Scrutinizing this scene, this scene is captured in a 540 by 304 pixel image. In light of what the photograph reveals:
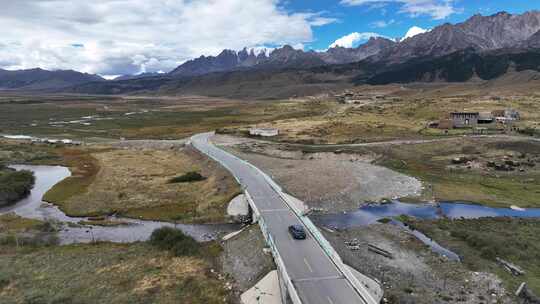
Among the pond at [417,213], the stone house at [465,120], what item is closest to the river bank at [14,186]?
the pond at [417,213]

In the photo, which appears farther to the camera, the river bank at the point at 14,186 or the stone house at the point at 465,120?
the stone house at the point at 465,120

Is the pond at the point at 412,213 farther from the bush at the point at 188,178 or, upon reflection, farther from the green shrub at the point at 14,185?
the green shrub at the point at 14,185

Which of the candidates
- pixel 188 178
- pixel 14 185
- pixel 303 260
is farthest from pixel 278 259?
pixel 14 185

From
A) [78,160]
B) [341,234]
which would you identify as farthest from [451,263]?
[78,160]

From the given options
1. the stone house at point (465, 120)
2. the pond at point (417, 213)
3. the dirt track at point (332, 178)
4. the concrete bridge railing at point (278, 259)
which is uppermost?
the stone house at point (465, 120)

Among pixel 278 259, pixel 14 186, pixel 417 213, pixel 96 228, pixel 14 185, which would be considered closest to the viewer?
pixel 278 259

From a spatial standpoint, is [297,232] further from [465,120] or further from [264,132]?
[465,120]

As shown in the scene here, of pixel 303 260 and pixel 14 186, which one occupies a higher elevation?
pixel 14 186

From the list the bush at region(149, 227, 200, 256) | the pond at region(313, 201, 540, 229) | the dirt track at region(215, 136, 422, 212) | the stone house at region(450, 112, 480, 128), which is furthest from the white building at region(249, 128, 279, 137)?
the bush at region(149, 227, 200, 256)
